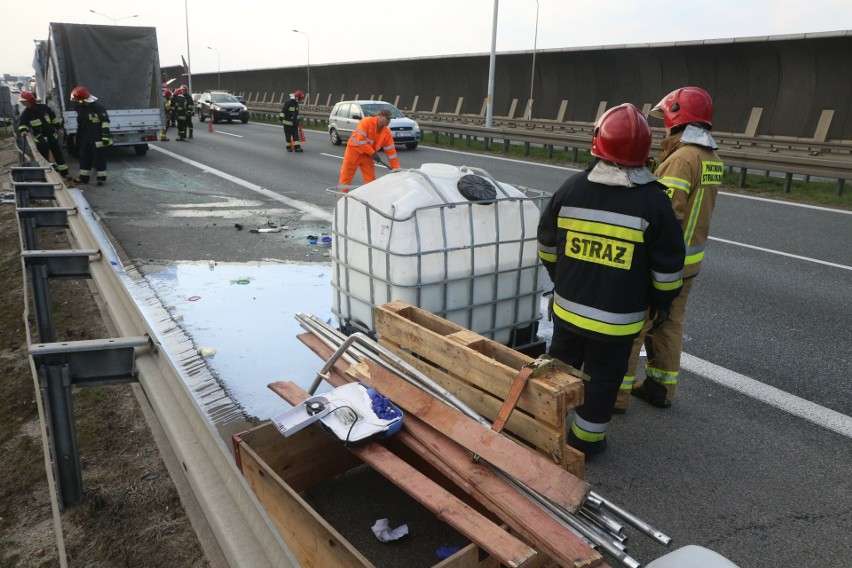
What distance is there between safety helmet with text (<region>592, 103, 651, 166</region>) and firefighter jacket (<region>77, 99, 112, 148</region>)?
459 inches

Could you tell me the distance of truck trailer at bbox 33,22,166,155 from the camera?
51.3 feet

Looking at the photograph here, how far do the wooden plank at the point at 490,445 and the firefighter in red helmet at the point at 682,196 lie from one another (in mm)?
1707

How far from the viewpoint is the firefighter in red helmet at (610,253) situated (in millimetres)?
3221

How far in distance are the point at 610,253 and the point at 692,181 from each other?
114cm

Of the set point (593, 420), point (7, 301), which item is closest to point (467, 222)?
point (593, 420)

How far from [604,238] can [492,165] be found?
13767 mm

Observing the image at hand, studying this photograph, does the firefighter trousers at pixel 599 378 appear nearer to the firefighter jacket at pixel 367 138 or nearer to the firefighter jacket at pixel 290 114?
the firefighter jacket at pixel 367 138

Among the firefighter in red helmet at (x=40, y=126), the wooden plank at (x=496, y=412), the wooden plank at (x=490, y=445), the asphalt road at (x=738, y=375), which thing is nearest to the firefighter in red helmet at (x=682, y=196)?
the asphalt road at (x=738, y=375)

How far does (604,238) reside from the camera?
329cm

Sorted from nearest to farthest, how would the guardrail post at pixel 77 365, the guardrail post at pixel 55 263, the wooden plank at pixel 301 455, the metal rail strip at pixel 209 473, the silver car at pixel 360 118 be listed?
1. the metal rail strip at pixel 209 473
2. the guardrail post at pixel 77 365
3. the wooden plank at pixel 301 455
4. the guardrail post at pixel 55 263
5. the silver car at pixel 360 118

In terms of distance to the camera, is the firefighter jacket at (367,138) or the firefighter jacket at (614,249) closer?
the firefighter jacket at (614,249)

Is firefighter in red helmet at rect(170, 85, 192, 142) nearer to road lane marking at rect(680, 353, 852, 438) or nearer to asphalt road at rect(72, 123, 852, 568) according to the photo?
asphalt road at rect(72, 123, 852, 568)

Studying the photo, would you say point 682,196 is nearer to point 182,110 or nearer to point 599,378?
point 599,378

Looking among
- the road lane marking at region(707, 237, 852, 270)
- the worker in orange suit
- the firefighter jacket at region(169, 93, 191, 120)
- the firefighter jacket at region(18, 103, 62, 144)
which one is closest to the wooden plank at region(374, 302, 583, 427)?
the worker in orange suit
